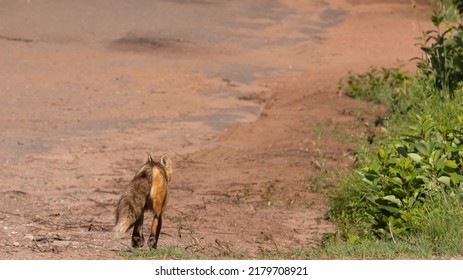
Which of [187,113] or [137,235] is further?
[187,113]

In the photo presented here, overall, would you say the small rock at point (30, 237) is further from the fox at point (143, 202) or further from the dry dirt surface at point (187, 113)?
the fox at point (143, 202)

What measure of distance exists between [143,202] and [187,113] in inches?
322

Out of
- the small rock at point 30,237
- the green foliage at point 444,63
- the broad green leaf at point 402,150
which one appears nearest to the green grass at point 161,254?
the small rock at point 30,237

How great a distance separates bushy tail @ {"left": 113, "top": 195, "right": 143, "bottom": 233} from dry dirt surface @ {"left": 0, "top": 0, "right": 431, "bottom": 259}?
0.17 metres

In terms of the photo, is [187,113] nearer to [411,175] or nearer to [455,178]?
[411,175]

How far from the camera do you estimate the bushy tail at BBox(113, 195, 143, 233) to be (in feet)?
22.2

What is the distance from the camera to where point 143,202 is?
6984 mm

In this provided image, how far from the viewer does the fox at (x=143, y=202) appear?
6.82 m

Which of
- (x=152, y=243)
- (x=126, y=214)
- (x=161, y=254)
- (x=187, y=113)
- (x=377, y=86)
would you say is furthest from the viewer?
(x=187, y=113)

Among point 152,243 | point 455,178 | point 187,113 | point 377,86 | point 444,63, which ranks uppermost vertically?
point 455,178

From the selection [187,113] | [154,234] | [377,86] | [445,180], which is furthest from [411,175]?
[187,113]

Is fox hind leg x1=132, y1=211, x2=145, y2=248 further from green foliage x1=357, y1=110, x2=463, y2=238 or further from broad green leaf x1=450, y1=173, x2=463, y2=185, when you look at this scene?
broad green leaf x1=450, y1=173, x2=463, y2=185

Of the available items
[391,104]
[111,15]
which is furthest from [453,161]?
[111,15]

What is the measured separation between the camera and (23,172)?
10.9 m
